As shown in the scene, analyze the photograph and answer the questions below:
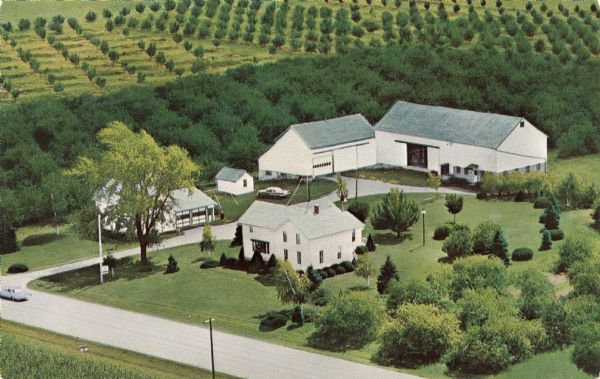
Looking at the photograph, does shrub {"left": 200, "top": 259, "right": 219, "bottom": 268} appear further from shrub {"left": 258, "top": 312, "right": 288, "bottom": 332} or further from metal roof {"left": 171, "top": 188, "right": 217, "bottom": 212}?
shrub {"left": 258, "top": 312, "right": 288, "bottom": 332}

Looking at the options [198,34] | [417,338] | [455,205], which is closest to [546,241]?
[455,205]

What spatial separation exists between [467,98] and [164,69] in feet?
44.7

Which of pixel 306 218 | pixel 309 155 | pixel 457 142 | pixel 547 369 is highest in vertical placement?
pixel 457 142

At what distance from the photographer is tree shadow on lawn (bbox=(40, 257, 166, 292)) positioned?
2630 inches

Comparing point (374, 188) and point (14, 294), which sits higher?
point (374, 188)

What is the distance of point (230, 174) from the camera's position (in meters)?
70.6

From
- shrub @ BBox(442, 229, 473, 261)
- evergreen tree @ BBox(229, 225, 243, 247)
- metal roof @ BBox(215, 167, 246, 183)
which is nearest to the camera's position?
shrub @ BBox(442, 229, 473, 261)

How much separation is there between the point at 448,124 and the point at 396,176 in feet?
11.4

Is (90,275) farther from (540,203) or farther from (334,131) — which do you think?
(540,203)

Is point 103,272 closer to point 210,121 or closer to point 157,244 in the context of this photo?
point 157,244

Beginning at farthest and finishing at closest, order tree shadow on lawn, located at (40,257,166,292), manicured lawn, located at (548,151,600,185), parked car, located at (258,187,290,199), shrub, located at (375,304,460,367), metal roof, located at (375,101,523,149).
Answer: parked car, located at (258,187,290,199) → metal roof, located at (375,101,523,149) → tree shadow on lawn, located at (40,257,166,292) → manicured lawn, located at (548,151,600,185) → shrub, located at (375,304,460,367)

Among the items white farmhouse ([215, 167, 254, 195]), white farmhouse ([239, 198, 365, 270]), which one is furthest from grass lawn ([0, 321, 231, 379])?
white farmhouse ([215, 167, 254, 195])

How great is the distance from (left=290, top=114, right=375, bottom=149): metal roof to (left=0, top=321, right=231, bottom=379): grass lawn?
Result: 574 inches

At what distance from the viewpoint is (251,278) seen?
66250 mm
